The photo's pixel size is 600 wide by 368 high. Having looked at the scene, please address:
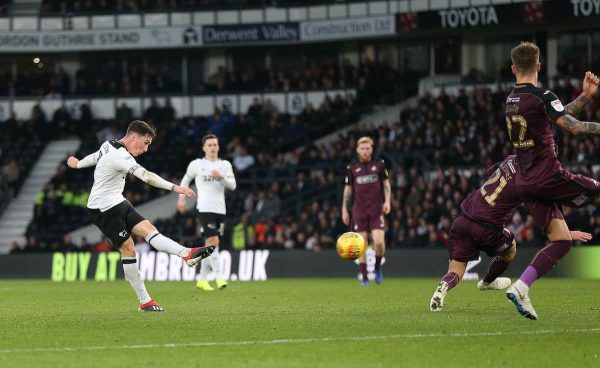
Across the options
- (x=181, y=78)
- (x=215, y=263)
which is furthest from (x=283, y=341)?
(x=181, y=78)

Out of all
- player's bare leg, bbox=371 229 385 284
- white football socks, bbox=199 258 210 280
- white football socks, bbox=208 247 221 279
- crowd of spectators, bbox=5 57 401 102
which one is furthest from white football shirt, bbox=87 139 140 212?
crowd of spectators, bbox=5 57 401 102

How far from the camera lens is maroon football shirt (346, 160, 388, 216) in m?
21.1

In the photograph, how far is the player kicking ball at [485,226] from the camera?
12.4m

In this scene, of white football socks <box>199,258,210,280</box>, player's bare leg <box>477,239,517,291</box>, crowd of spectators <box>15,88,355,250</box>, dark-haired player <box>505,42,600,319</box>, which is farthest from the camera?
crowd of spectators <box>15,88,355,250</box>

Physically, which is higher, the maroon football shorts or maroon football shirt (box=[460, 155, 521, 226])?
maroon football shirt (box=[460, 155, 521, 226])

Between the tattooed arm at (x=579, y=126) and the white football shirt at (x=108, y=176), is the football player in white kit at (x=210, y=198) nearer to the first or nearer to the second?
the white football shirt at (x=108, y=176)

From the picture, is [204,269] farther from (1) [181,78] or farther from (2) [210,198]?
(1) [181,78]

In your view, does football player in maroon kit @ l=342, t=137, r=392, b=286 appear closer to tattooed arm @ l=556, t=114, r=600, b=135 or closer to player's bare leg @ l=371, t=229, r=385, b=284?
player's bare leg @ l=371, t=229, r=385, b=284

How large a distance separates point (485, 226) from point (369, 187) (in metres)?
8.66

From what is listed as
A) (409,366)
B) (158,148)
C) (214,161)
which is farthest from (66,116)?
(409,366)

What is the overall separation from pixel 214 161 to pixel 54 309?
6.10 metres

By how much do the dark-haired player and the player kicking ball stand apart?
2.30ft

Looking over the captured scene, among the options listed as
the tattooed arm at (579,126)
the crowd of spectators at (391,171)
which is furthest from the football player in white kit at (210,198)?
the tattooed arm at (579,126)

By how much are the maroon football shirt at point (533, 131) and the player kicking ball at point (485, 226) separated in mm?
688
